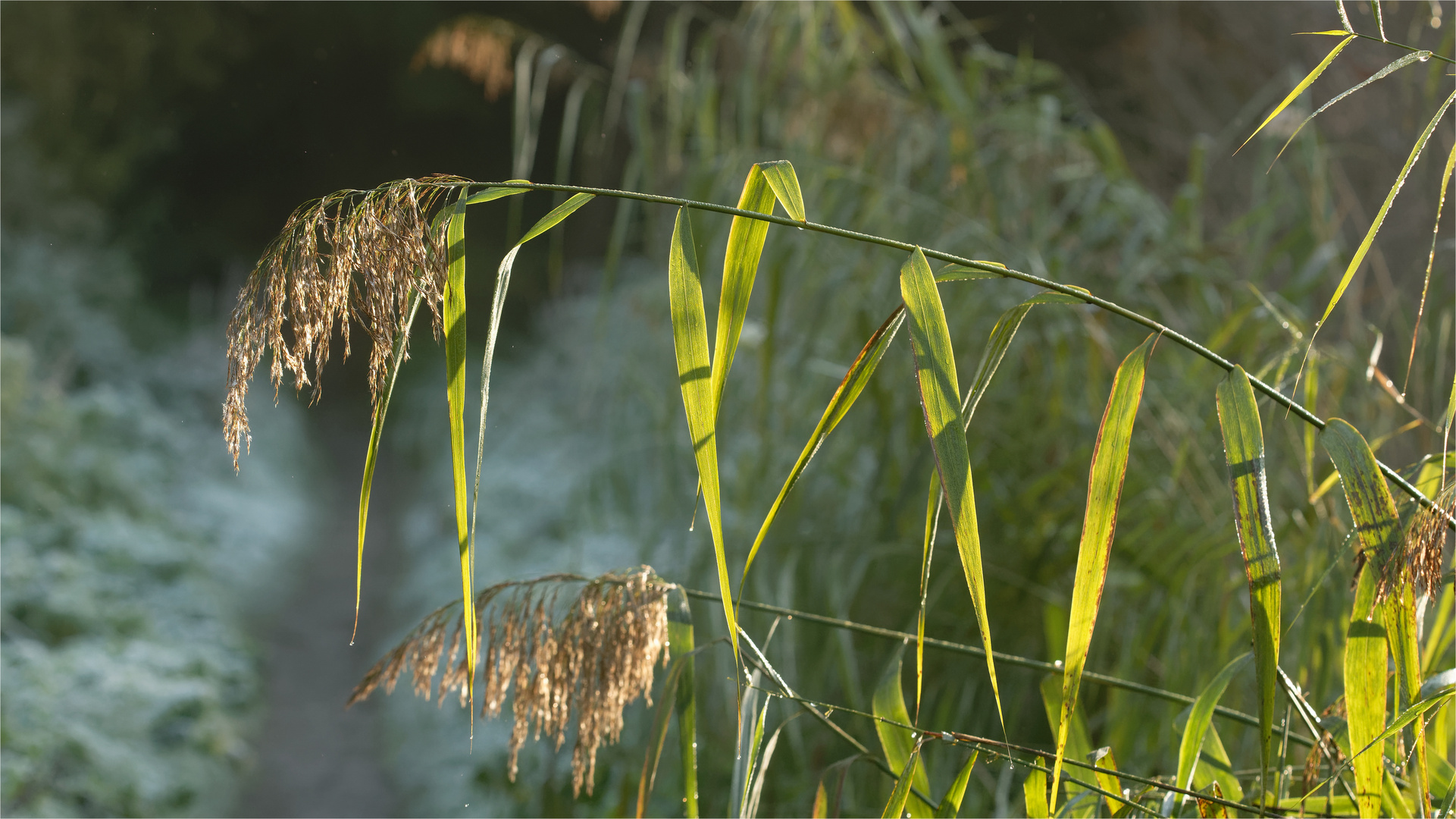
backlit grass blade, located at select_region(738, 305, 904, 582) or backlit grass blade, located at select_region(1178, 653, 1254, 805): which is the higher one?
backlit grass blade, located at select_region(738, 305, 904, 582)

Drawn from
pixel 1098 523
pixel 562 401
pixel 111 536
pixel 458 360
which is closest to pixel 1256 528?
pixel 1098 523

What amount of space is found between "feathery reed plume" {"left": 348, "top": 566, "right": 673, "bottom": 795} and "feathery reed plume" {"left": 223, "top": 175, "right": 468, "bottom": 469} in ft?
0.47

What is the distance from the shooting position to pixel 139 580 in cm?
102

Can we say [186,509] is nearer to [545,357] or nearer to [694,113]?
[545,357]

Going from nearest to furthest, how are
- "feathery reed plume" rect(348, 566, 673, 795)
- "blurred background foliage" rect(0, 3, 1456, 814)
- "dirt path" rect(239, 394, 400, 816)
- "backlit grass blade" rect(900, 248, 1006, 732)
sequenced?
"backlit grass blade" rect(900, 248, 1006, 732) < "feathery reed plume" rect(348, 566, 673, 795) < "blurred background foliage" rect(0, 3, 1456, 814) < "dirt path" rect(239, 394, 400, 816)

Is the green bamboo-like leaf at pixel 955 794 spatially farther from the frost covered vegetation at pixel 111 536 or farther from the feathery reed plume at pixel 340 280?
the frost covered vegetation at pixel 111 536

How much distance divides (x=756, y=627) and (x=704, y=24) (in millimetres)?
1001

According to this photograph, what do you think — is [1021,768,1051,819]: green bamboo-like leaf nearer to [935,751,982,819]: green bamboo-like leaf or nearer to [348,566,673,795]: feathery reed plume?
[935,751,982,819]: green bamboo-like leaf

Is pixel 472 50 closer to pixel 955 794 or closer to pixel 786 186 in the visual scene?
pixel 786 186

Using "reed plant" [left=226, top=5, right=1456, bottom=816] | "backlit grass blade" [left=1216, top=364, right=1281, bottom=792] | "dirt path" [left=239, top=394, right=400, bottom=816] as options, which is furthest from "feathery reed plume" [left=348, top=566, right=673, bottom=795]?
"dirt path" [left=239, top=394, right=400, bottom=816]

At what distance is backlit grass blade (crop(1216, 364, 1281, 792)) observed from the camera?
0.89 ft

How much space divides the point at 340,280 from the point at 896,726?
1.07 feet

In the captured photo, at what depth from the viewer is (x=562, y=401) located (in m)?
1.26

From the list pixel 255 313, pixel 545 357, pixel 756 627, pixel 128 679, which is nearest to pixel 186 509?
pixel 128 679
